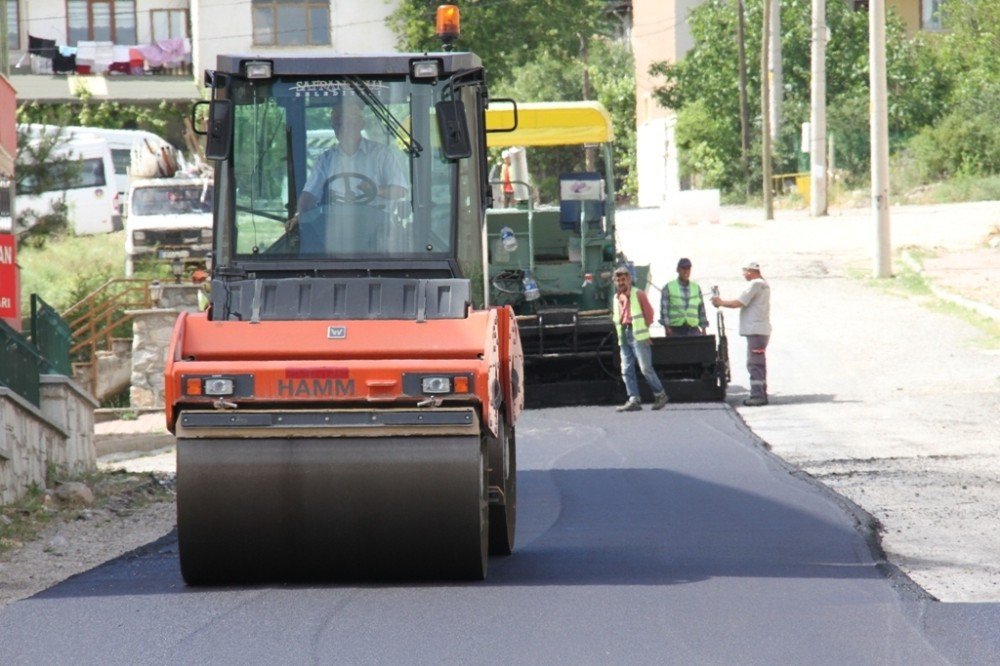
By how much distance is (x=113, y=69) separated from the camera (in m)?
50.3

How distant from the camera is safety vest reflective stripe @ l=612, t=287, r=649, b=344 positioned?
18453mm

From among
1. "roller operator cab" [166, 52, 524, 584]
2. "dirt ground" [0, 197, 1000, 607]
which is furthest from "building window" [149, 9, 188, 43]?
"roller operator cab" [166, 52, 524, 584]

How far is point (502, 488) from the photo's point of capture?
30.6ft

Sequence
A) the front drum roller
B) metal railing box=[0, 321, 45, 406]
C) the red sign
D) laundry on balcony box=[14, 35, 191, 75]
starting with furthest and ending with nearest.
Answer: laundry on balcony box=[14, 35, 191, 75]
the red sign
metal railing box=[0, 321, 45, 406]
the front drum roller

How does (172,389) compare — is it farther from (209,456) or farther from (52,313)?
(52,313)

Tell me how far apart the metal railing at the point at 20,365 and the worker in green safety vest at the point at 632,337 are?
6.49 m

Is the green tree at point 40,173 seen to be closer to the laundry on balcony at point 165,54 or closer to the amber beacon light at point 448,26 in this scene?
the amber beacon light at point 448,26

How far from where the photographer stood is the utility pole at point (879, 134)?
28641 mm

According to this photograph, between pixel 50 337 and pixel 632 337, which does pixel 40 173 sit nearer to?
pixel 50 337

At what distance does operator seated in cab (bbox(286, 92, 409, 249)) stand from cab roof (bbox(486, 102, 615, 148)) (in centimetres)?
1061

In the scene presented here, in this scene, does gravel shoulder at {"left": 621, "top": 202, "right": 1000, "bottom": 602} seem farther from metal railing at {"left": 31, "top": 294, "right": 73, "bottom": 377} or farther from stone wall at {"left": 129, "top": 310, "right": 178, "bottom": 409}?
stone wall at {"left": 129, "top": 310, "right": 178, "bottom": 409}

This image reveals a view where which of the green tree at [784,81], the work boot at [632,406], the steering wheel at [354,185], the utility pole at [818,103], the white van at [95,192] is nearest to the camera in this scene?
the steering wheel at [354,185]

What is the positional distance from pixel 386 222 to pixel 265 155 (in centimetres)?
78

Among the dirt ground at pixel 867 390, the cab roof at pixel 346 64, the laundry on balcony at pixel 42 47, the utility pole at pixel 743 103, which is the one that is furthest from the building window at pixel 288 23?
the cab roof at pixel 346 64
